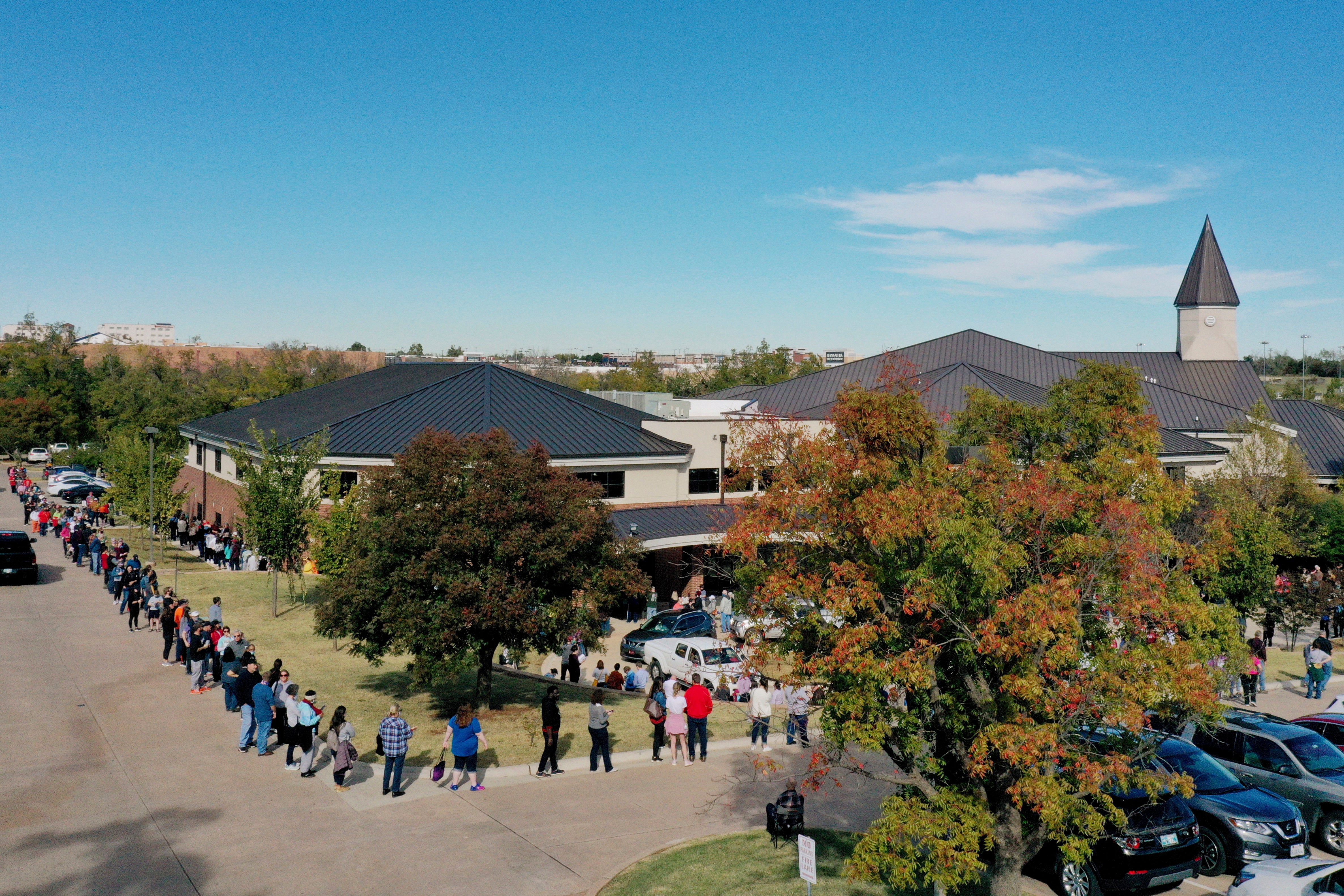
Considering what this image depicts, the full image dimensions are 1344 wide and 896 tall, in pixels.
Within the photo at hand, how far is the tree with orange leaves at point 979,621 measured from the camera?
9695 mm

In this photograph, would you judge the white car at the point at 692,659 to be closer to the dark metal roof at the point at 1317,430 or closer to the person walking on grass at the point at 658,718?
the person walking on grass at the point at 658,718

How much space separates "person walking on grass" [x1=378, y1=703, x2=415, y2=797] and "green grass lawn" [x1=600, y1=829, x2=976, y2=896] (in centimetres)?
401

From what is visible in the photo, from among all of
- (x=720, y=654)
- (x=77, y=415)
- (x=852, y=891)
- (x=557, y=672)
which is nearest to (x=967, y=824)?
(x=852, y=891)

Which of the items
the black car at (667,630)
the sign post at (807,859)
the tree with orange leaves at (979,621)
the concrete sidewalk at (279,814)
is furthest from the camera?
the black car at (667,630)

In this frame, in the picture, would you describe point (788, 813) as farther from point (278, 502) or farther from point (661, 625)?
point (278, 502)

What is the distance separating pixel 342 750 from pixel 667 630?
519 inches

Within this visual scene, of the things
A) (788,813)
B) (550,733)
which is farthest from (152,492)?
(788,813)

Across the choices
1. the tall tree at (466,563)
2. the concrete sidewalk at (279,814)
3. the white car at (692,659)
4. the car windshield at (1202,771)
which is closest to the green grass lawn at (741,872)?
the concrete sidewalk at (279,814)

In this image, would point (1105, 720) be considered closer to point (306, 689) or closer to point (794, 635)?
point (794, 635)

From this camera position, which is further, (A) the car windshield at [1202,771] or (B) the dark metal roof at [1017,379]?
(B) the dark metal roof at [1017,379]

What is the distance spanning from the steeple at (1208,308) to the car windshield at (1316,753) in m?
60.0

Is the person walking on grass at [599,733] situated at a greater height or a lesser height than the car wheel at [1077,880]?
greater

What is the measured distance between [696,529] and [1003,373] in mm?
29700

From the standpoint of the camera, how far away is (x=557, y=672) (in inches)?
1030
